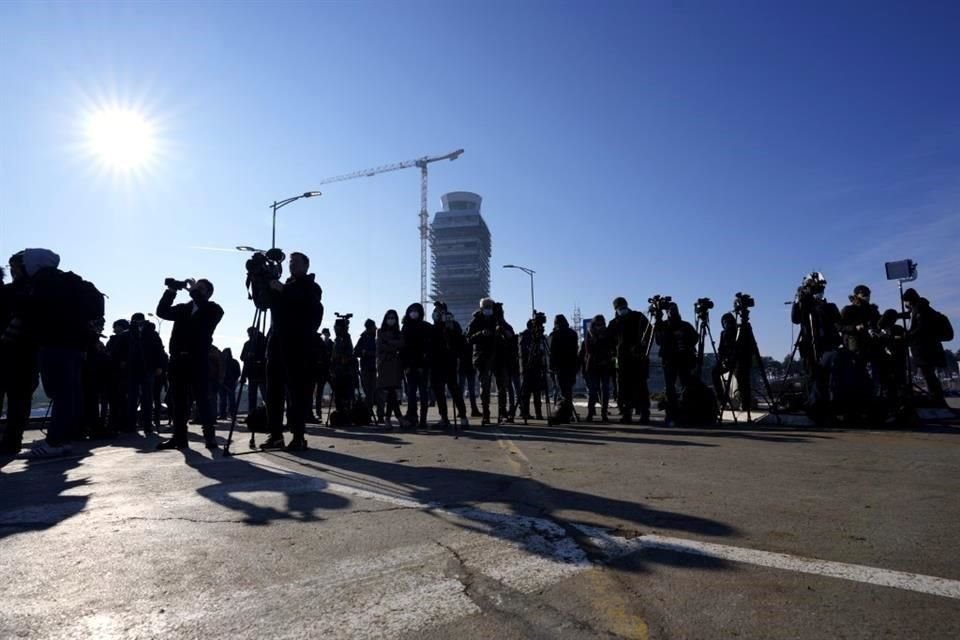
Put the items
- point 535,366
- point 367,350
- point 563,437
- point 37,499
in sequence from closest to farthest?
point 37,499 < point 563,437 < point 535,366 < point 367,350

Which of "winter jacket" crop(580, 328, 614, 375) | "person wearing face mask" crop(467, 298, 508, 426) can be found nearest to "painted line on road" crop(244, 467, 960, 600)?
"person wearing face mask" crop(467, 298, 508, 426)

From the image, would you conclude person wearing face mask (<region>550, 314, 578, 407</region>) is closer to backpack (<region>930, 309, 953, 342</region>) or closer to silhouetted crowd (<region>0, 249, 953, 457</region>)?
silhouetted crowd (<region>0, 249, 953, 457</region>)

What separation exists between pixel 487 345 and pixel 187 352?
546 centimetres

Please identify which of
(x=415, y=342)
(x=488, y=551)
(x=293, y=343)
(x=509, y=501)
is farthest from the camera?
(x=415, y=342)

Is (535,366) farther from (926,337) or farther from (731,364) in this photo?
(926,337)

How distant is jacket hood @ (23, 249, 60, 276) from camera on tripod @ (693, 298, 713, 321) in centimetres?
951

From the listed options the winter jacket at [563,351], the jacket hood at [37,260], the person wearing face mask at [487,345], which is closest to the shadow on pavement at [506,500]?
the jacket hood at [37,260]

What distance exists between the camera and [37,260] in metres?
6.95

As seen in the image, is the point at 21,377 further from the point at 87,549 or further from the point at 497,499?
the point at 497,499

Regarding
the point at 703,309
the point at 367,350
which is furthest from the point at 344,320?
the point at 703,309

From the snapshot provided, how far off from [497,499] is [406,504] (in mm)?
560

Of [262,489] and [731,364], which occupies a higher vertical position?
[731,364]

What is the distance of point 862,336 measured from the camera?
9688 millimetres

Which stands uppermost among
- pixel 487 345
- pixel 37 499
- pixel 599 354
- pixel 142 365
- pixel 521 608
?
pixel 487 345
